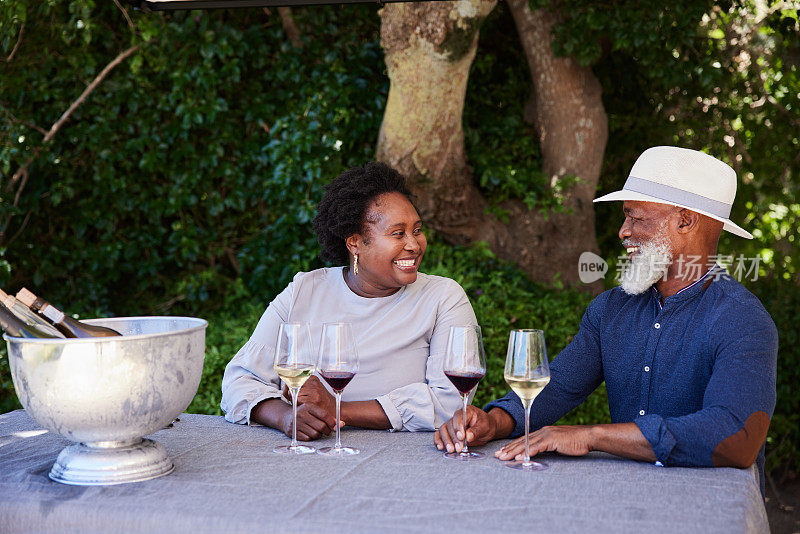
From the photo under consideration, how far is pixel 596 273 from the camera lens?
217 inches

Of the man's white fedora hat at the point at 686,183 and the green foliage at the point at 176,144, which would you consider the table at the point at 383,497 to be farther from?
the green foliage at the point at 176,144

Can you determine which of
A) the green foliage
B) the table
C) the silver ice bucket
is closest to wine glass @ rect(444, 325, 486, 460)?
the table

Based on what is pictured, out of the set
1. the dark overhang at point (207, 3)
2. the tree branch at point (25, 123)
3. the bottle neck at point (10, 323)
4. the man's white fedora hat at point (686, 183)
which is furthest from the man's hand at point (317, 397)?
the tree branch at point (25, 123)

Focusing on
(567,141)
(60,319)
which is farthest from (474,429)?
(567,141)

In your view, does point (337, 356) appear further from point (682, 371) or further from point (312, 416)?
point (682, 371)

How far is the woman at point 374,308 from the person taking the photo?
2676mm

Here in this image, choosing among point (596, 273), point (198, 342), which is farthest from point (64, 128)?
point (198, 342)

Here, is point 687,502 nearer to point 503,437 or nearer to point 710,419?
point 710,419

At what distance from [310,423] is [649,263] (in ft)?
3.58

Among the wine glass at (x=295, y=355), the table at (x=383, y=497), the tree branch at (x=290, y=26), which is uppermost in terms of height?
the tree branch at (x=290, y=26)

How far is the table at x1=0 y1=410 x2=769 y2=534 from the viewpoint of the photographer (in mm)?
1637

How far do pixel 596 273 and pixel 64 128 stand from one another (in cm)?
391

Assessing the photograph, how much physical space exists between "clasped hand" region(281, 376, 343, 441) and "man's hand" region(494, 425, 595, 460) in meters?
0.53

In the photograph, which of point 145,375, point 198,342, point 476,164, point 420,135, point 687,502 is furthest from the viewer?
point 476,164
